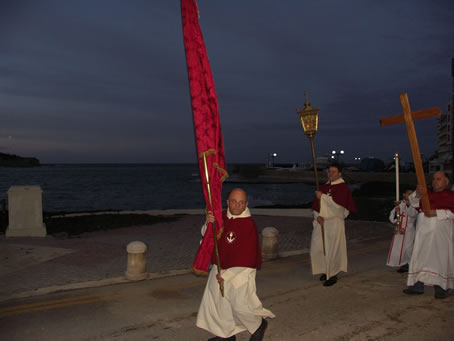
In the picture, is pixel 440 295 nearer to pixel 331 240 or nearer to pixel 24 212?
pixel 331 240

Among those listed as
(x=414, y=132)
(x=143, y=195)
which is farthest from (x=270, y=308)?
(x=143, y=195)

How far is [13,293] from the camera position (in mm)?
6707

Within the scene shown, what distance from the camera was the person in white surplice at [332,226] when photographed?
285 inches

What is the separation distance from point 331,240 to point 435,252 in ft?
5.33

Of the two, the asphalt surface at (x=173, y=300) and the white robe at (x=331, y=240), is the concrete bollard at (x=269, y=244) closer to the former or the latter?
the asphalt surface at (x=173, y=300)

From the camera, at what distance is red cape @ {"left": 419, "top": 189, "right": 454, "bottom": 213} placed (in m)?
6.24

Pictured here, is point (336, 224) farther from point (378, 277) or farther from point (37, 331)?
point (37, 331)

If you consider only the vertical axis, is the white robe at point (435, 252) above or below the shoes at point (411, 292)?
above

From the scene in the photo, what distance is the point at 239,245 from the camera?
169 inches

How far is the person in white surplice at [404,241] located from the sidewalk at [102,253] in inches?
102

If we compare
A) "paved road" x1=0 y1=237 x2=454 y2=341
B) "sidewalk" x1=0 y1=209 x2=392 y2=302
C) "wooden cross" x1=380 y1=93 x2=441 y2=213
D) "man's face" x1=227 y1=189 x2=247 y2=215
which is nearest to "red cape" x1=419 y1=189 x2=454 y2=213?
"wooden cross" x1=380 y1=93 x2=441 y2=213

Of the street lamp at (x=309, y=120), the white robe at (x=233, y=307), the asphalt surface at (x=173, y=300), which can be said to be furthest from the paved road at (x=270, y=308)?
the street lamp at (x=309, y=120)

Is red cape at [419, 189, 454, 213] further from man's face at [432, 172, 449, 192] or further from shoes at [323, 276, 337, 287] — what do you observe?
shoes at [323, 276, 337, 287]

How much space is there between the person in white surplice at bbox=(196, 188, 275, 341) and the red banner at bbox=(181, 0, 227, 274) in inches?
6.5
